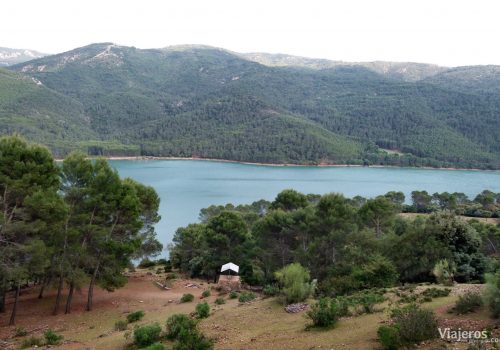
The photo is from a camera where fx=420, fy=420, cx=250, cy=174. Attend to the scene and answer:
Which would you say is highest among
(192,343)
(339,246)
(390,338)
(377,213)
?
(390,338)

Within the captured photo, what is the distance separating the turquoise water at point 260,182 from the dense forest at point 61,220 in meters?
26.4

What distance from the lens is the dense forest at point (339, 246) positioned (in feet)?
55.0

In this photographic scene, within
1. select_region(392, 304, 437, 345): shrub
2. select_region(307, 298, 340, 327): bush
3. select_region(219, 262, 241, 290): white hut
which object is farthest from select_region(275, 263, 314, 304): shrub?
select_region(219, 262, 241, 290): white hut

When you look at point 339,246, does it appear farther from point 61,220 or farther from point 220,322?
point 61,220

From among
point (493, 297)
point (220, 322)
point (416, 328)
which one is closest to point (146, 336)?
point (220, 322)

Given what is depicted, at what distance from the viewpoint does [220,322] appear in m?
12.0

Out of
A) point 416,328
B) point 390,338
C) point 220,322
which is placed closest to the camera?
point 390,338

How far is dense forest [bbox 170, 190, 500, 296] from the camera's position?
55.0 ft

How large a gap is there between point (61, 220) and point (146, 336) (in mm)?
7063

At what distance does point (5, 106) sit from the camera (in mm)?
157000

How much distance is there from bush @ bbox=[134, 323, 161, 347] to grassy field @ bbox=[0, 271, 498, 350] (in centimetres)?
71

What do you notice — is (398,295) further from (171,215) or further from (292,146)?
(292,146)

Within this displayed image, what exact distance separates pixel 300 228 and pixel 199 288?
6165 millimetres

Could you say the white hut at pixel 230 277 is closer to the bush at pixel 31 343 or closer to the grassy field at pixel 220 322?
the grassy field at pixel 220 322
